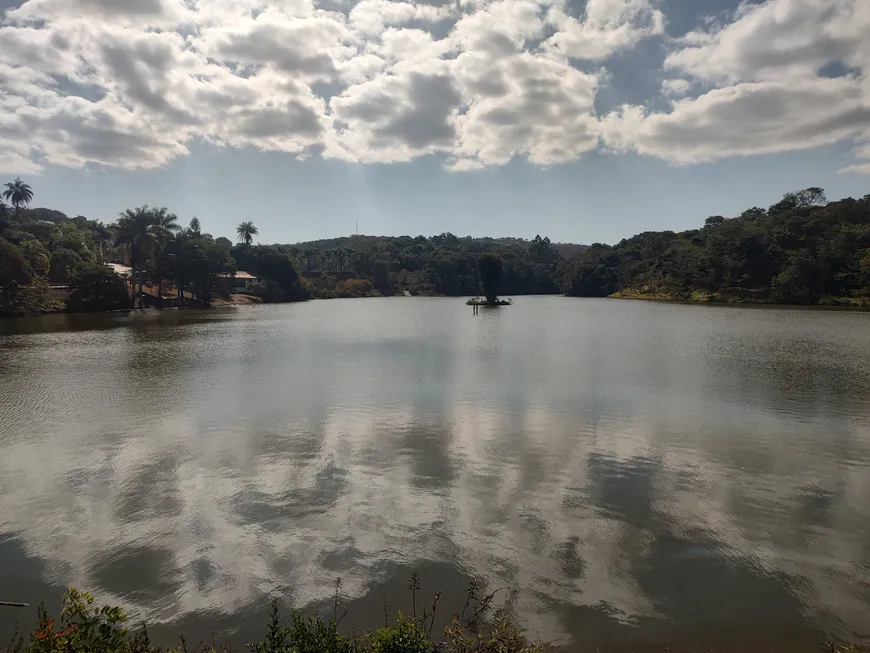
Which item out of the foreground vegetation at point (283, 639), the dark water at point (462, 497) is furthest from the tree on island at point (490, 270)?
the foreground vegetation at point (283, 639)

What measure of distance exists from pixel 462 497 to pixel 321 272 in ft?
527

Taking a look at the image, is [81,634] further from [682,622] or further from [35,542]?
[682,622]

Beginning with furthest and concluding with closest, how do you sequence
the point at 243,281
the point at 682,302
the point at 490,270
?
the point at 243,281 → the point at 682,302 → the point at 490,270

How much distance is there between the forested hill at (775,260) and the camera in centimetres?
8775

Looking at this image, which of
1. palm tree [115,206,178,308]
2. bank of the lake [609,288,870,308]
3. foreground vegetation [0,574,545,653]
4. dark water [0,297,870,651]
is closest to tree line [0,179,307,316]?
palm tree [115,206,178,308]

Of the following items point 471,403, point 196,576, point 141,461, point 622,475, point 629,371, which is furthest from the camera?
point 629,371

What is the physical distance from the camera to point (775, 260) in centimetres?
10100

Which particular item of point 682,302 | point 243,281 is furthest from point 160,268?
point 682,302

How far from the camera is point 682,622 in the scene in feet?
25.1

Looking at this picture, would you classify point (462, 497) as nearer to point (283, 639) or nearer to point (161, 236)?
point (283, 639)

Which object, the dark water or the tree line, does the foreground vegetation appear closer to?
the dark water

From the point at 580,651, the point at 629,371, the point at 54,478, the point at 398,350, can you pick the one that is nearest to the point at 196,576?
the point at 580,651

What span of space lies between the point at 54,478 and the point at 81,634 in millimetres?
10903

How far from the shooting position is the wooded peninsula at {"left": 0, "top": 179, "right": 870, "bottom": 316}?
7612 centimetres
